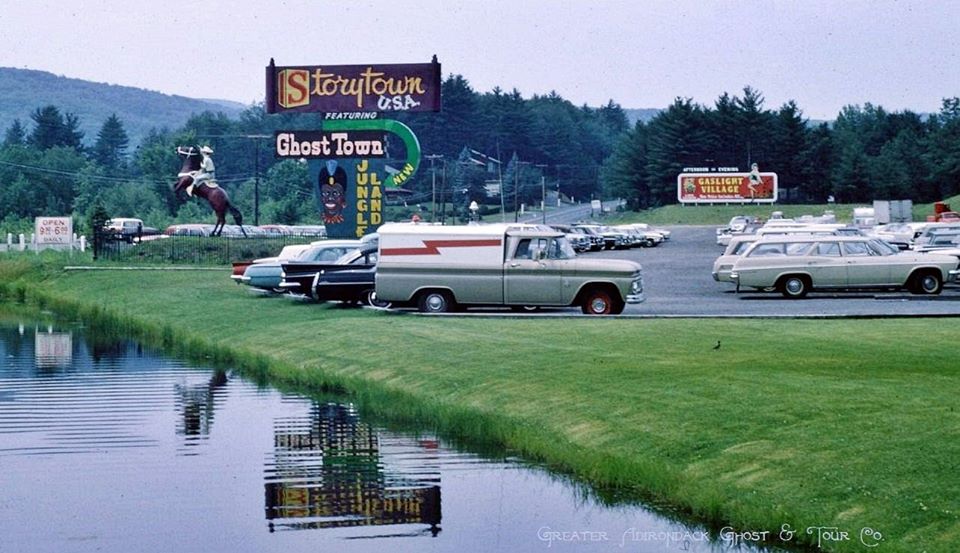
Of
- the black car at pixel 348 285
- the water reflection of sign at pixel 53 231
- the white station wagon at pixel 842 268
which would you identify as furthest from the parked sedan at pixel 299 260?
the water reflection of sign at pixel 53 231

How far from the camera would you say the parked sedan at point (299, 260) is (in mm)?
46406

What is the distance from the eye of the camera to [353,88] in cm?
6975

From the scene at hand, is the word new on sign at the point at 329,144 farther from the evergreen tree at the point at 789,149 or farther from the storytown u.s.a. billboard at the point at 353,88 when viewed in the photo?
the evergreen tree at the point at 789,149

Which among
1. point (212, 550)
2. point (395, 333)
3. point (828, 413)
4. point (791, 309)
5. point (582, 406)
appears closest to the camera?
point (212, 550)

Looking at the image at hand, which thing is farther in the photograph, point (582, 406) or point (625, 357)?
point (625, 357)

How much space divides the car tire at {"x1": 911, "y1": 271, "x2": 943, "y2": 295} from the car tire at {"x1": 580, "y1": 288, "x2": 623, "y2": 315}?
10.4 m

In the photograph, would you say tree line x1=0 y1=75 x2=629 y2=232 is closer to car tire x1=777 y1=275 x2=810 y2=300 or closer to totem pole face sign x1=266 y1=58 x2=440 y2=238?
totem pole face sign x1=266 y1=58 x2=440 y2=238

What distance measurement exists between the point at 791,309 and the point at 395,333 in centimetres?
971

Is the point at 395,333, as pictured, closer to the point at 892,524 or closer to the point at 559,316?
the point at 559,316

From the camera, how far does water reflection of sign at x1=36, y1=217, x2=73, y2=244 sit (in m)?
83.3

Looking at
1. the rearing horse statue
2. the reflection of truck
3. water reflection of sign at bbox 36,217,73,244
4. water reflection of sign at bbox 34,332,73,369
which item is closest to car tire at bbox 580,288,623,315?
the reflection of truck

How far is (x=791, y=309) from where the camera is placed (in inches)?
1535

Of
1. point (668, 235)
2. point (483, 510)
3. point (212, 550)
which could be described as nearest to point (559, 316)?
point (483, 510)

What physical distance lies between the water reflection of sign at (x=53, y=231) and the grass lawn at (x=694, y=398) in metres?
43.2
